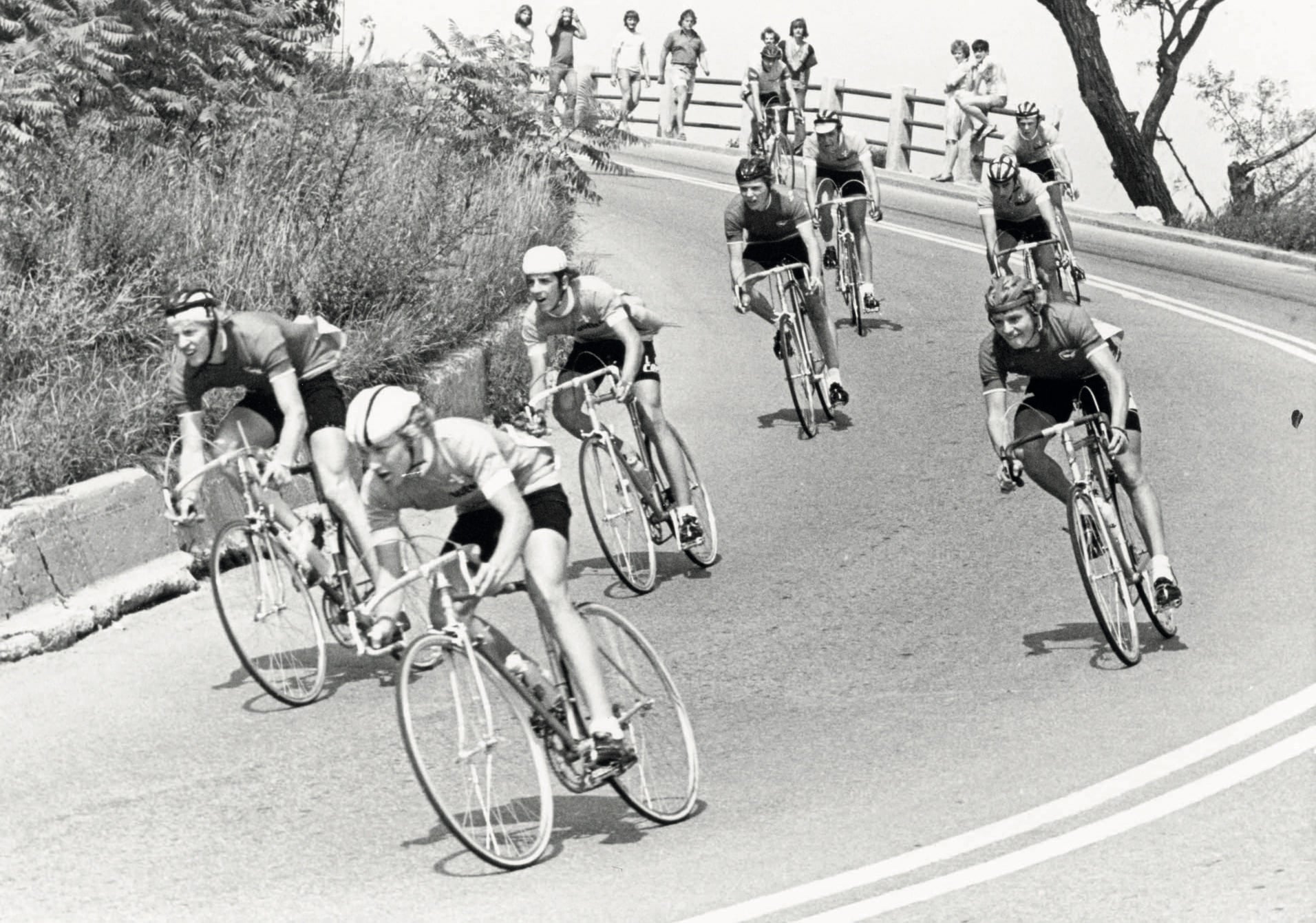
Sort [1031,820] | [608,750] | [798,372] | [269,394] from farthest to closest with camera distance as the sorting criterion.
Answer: [798,372] < [269,394] < [1031,820] < [608,750]

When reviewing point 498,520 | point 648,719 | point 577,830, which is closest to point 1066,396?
point 648,719

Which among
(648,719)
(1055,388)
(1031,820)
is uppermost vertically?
(1055,388)

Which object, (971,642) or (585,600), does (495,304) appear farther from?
(971,642)

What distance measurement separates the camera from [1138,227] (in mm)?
28203

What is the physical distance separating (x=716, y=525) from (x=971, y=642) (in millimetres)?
3003

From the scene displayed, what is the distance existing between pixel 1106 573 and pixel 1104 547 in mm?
144

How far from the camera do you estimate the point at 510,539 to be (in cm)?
752

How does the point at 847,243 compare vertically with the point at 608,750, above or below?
above

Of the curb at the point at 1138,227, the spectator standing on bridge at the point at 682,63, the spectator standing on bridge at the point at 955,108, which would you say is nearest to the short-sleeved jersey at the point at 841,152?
the curb at the point at 1138,227

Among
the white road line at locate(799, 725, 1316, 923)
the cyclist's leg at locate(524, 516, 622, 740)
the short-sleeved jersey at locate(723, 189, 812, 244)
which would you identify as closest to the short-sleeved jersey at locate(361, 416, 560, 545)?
the cyclist's leg at locate(524, 516, 622, 740)

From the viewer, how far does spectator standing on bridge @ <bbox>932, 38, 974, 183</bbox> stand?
3219 cm

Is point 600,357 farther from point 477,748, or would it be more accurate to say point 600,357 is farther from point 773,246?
point 477,748

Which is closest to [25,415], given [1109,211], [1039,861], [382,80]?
[1039,861]

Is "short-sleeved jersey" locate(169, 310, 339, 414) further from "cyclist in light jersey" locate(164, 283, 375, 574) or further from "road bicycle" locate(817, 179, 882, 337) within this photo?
"road bicycle" locate(817, 179, 882, 337)
